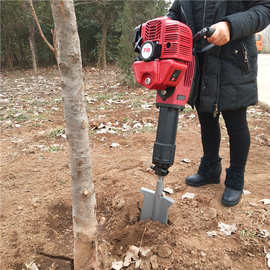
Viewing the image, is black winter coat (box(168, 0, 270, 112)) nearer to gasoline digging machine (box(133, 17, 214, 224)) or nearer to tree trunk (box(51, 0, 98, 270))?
gasoline digging machine (box(133, 17, 214, 224))

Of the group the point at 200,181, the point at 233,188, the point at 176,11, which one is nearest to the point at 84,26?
the point at 176,11

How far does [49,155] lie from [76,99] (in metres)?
2.06

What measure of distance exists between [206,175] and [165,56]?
1.29 m

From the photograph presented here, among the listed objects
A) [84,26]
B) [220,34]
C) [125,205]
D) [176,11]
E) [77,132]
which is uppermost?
[84,26]

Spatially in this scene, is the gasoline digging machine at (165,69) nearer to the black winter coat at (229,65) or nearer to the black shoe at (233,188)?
the black winter coat at (229,65)

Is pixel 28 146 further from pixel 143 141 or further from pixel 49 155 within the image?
pixel 143 141

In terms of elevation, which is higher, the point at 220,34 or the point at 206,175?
the point at 220,34

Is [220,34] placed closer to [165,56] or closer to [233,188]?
[165,56]

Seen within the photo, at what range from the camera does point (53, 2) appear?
3.36 ft

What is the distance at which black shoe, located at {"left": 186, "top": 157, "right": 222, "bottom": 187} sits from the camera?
2322 mm

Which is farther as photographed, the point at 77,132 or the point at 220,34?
the point at 220,34

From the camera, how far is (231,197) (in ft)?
6.80

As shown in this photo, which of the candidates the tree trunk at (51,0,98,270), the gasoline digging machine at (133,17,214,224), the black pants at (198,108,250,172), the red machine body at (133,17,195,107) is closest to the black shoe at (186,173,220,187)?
the black pants at (198,108,250,172)

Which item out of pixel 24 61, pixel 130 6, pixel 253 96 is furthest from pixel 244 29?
pixel 24 61
